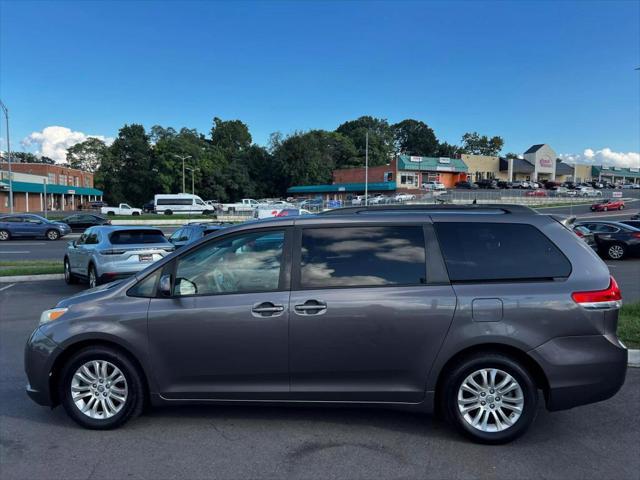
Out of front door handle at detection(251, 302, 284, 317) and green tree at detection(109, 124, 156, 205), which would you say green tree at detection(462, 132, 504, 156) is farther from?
front door handle at detection(251, 302, 284, 317)

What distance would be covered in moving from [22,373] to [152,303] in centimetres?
268

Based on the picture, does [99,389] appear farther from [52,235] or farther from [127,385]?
[52,235]

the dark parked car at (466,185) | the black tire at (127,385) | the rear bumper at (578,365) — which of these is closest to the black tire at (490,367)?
the rear bumper at (578,365)

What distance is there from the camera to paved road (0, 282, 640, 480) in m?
3.33

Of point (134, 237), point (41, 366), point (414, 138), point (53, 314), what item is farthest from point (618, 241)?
point (414, 138)

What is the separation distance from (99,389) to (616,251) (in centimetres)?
1855

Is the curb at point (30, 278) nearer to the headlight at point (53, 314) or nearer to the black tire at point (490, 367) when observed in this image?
the headlight at point (53, 314)

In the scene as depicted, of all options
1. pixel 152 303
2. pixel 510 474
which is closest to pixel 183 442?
pixel 152 303

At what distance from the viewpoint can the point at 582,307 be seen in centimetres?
369

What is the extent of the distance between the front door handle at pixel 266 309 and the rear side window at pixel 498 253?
4.62 feet

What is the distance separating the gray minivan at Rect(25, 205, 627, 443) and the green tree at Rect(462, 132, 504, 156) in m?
135

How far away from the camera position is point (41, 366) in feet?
13.0

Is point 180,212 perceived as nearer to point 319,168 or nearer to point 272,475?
point 319,168

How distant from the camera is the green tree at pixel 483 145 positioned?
130 m
